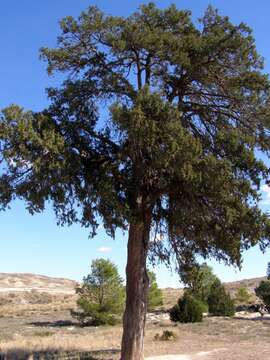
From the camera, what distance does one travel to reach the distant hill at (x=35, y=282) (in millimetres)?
116500

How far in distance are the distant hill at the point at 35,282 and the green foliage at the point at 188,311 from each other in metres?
80.7

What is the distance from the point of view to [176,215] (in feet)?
53.5

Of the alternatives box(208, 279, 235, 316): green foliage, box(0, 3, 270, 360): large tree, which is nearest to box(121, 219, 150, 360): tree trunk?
box(0, 3, 270, 360): large tree

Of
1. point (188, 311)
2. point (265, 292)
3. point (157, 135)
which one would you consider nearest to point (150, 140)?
point (157, 135)

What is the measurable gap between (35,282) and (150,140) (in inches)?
4931

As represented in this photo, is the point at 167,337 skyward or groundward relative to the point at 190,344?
skyward

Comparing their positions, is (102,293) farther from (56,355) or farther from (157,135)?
(157,135)

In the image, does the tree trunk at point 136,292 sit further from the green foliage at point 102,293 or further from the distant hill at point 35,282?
the distant hill at point 35,282

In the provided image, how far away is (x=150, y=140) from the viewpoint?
14008mm

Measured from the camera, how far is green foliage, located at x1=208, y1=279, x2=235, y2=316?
3964cm

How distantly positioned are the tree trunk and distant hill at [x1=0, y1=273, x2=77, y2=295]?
3892 inches

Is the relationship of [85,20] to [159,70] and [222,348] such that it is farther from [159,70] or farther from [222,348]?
[222,348]

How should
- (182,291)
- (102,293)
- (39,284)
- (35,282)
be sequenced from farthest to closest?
(35,282), (39,284), (182,291), (102,293)

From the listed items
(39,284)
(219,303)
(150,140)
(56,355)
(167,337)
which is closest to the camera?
(150,140)
